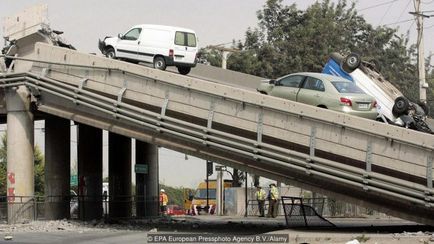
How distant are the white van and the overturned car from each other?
19.7 ft

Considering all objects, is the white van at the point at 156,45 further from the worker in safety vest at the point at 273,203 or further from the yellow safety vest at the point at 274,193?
the worker in safety vest at the point at 273,203

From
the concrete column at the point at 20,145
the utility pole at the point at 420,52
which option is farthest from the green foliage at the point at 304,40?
the concrete column at the point at 20,145

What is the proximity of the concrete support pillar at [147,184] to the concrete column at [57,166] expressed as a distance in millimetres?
4753

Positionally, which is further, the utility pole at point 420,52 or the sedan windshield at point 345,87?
the utility pole at point 420,52

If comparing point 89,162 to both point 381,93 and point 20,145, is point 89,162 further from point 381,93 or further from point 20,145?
point 381,93

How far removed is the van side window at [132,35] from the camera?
2658cm

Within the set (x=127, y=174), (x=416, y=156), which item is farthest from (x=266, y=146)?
(x=127, y=174)

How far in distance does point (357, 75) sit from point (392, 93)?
1.27 m

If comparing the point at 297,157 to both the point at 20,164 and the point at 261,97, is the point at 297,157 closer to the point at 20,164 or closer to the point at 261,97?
the point at 261,97

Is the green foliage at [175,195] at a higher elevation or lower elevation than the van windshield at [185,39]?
lower

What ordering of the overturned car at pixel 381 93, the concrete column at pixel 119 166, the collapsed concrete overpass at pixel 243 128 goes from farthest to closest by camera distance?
the concrete column at pixel 119 166 < the overturned car at pixel 381 93 < the collapsed concrete overpass at pixel 243 128

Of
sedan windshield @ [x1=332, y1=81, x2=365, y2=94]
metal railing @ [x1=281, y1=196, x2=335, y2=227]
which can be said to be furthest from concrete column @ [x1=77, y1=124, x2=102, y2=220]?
sedan windshield @ [x1=332, y1=81, x2=365, y2=94]

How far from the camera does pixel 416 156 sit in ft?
58.5

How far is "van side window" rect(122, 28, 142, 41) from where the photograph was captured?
26578mm
